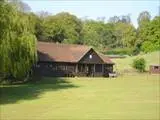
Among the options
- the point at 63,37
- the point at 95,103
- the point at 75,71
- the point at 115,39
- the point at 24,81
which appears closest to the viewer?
the point at 95,103

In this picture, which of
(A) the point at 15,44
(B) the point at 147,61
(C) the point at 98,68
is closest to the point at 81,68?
(C) the point at 98,68

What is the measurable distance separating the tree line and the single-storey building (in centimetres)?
624

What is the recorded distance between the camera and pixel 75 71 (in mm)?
69250

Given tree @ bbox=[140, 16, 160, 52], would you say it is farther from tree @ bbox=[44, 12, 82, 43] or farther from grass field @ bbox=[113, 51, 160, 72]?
tree @ bbox=[44, 12, 82, 43]

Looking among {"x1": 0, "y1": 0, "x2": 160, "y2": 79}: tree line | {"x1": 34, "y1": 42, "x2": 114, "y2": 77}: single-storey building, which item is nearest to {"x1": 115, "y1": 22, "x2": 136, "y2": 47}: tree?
{"x1": 0, "y1": 0, "x2": 160, "y2": 79}: tree line

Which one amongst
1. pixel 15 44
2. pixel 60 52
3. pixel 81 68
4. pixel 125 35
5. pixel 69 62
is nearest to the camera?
pixel 15 44

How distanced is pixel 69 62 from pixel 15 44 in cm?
2703

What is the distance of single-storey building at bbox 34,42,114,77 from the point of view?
6606 centimetres

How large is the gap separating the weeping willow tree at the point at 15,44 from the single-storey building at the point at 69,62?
16.8 metres

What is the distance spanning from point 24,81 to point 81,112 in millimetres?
29354

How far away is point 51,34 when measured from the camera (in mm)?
99500

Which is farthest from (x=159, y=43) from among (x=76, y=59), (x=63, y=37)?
(x=76, y=59)

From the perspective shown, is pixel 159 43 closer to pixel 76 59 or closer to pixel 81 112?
pixel 76 59

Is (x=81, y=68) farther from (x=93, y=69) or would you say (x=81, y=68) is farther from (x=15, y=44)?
(x=15, y=44)
